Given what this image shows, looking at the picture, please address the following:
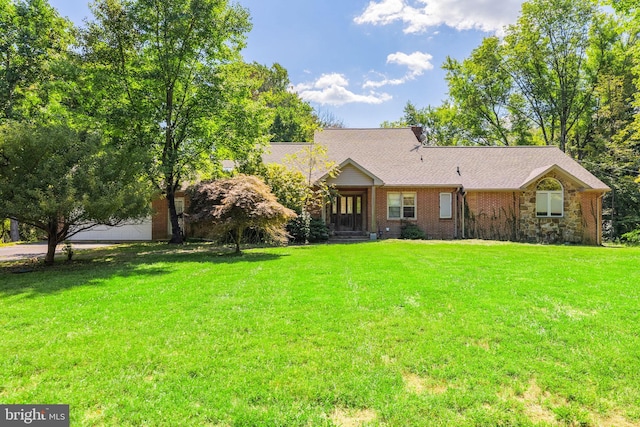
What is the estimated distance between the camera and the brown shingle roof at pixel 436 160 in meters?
20.4

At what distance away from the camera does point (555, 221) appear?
19.8 m

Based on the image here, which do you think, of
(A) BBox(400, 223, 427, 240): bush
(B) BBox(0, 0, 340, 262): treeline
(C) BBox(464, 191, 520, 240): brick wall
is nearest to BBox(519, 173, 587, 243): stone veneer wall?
(C) BBox(464, 191, 520, 240): brick wall

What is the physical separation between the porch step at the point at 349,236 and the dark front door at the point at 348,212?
0.86 metres

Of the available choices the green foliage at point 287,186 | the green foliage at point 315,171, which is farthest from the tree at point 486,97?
the green foliage at point 287,186

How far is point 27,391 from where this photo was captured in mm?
3385

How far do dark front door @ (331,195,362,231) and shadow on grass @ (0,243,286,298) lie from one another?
26.2 ft

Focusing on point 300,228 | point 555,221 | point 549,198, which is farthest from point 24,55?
point 555,221

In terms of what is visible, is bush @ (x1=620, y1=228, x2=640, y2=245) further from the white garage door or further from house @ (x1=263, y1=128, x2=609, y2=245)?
the white garage door

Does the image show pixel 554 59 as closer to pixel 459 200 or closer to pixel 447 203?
pixel 459 200

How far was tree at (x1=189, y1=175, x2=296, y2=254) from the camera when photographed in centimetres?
1221

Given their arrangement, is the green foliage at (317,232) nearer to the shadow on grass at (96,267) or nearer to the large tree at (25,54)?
the shadow on grass at (96,267)

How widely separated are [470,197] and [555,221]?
15.4 ft

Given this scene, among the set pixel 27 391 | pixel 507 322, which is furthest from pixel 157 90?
pixel 507 322

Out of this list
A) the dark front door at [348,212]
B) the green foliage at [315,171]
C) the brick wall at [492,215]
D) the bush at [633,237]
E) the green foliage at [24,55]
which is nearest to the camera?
the green foliage at [315,171]
